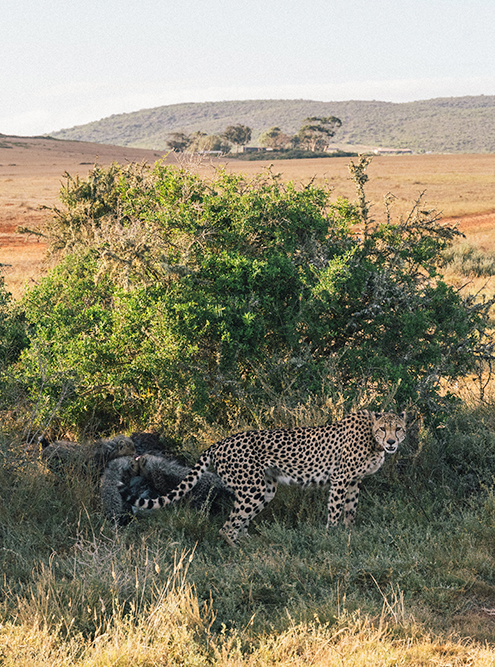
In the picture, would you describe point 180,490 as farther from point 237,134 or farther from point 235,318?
point 237,134

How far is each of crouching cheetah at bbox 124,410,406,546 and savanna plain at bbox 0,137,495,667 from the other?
0.67 ft

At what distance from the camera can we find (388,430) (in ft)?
17.3

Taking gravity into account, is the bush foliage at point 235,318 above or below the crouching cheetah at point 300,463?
above

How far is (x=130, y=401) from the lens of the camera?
23.2ft

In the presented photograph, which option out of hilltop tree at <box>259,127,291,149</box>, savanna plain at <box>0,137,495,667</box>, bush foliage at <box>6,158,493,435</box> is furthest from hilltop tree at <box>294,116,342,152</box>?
savanna plain at <box>0,137,495,667</box>

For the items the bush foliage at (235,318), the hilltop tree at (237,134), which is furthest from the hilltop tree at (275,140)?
the bush foliage at (235,318)

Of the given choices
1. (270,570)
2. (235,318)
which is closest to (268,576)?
(270,570)

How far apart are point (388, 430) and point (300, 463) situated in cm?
78

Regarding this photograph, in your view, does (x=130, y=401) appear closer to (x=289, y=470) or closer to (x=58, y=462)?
(x=58, y=462)

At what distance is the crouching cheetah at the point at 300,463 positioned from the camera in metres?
5.36

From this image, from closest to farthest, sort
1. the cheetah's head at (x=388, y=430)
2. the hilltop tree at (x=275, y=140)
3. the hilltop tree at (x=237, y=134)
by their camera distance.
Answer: the cheetah's head at (x=388, y=430) → the hilltop tree at (x=237, y=134) → the hilltop tree at (x=275, y=140)

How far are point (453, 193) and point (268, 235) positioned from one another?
119 ft

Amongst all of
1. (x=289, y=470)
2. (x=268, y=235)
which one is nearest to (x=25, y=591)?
(x=289, y=470)

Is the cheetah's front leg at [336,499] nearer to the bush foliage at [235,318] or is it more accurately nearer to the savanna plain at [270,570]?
the savanna plain at [270,570]
